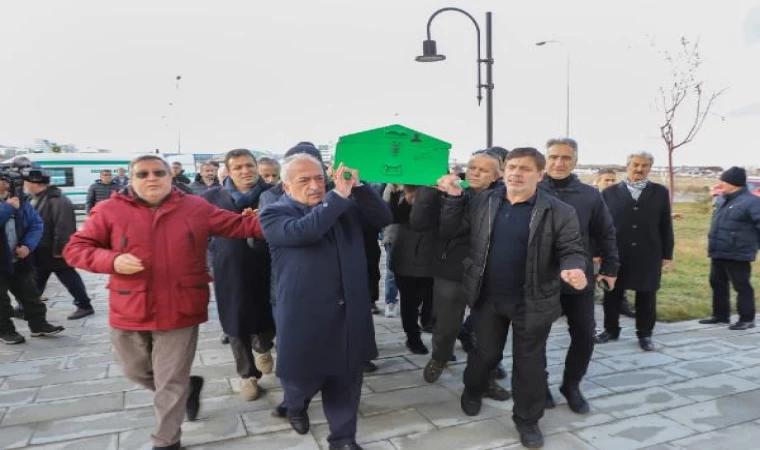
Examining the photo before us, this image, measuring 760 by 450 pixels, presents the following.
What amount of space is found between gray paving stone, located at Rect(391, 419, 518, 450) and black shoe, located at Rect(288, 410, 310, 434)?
560mm

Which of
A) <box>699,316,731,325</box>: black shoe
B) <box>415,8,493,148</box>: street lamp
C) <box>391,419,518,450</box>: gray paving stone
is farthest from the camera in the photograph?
<box>415,8,493,148</box>: street lamp

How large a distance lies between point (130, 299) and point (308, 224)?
1.07 metres

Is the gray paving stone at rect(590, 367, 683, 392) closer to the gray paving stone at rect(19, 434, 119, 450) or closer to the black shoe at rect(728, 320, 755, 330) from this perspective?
the black shoe at rect(728, 320, 755, 330)

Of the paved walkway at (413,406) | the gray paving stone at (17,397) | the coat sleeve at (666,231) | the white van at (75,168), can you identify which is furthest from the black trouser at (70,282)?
the white van at (75,168)

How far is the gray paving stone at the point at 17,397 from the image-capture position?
388 cm

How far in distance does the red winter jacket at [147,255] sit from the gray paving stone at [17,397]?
1717mm

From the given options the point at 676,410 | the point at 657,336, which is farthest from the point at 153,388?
the point at 657,336

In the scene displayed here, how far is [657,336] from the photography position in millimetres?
5391

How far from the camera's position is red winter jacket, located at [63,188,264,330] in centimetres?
284

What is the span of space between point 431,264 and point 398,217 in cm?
51

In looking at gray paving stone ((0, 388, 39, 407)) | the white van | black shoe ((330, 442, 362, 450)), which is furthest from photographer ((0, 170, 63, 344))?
the white van

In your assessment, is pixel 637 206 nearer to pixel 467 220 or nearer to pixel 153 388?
pixel 467 220

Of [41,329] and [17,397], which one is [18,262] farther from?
[17,397]

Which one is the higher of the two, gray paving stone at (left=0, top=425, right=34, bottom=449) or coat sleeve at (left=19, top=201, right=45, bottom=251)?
coat sleeve at (left=19, top=201, right=45, bottom=251)
